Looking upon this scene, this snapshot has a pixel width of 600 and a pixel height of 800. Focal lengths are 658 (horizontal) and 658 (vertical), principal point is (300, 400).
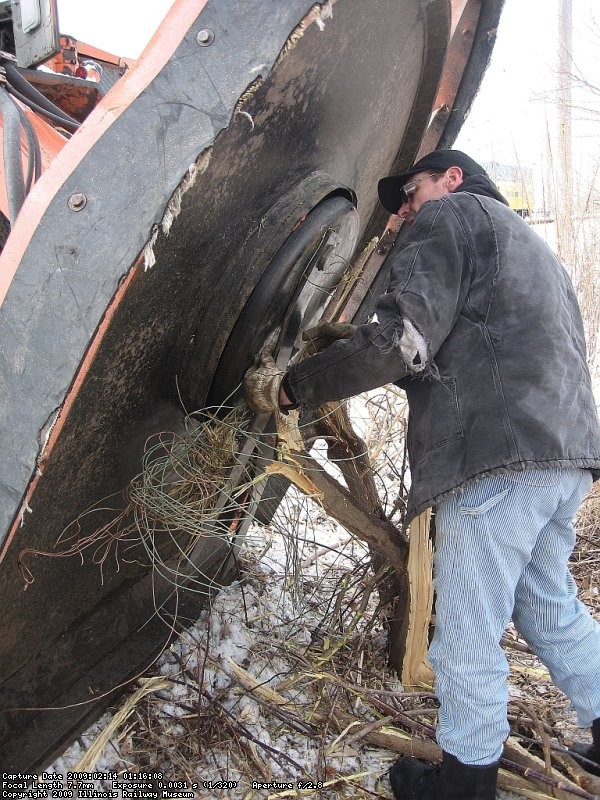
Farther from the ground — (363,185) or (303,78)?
(303,78)

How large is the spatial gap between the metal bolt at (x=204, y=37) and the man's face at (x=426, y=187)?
3.29 feet

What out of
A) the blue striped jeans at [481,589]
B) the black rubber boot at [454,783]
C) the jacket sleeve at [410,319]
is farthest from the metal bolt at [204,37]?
the black rubber boot at [454,783]

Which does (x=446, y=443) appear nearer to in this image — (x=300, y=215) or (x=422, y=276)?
(x=422, y=276)

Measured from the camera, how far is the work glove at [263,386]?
6.57 feet

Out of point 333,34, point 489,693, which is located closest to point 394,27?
point 333,34

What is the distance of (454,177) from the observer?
85.7 inches

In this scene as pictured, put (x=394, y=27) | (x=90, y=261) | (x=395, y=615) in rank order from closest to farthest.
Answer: (x=90, y=261) < (x=394, y=27) < (x=395, y=615)

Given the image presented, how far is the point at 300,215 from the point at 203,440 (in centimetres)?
76

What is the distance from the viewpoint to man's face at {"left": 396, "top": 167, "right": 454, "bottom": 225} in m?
2.19

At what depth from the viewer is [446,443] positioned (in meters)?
1.88

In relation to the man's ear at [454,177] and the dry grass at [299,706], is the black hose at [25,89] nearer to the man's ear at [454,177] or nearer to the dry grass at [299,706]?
the man's ear at [454,177]

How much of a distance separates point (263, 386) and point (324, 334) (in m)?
0.29

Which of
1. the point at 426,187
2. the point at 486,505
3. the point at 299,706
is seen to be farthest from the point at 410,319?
A: the point at 299,706

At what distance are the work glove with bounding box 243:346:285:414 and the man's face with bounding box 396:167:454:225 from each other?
751 mm
